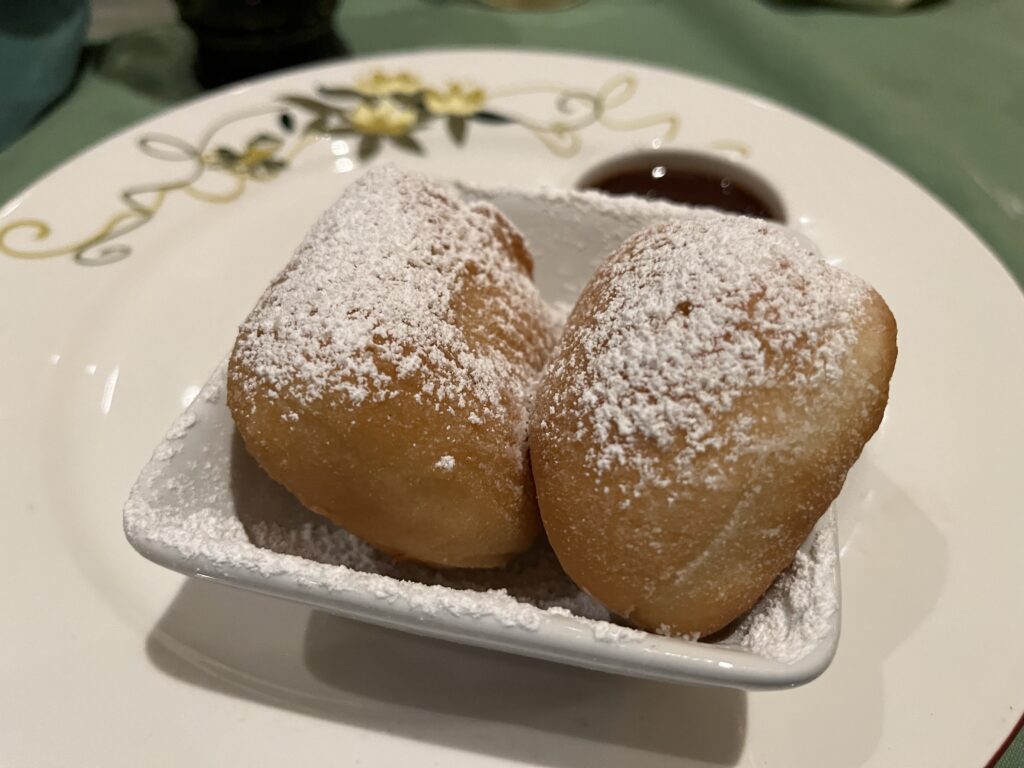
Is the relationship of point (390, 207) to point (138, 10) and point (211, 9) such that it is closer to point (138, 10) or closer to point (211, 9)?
point (211, 9)

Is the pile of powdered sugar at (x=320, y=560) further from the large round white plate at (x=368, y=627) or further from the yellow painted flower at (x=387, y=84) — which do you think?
the yellow painted flower at (x=387, y=84)

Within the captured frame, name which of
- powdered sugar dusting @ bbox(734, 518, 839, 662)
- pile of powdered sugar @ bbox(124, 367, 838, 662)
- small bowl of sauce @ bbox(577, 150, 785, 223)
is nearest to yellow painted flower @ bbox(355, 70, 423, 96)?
small bowl of sauce @ bbox(577, 150, 785, 223)

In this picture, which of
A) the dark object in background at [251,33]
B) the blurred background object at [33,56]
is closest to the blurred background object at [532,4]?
the dark object in background at [251,33]

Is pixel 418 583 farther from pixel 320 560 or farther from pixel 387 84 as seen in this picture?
pixel 387 84

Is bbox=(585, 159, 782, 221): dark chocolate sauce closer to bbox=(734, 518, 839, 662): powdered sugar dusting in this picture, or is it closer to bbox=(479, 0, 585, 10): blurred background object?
bbox=(734, 518, 839, 662): powdered sugar dusting

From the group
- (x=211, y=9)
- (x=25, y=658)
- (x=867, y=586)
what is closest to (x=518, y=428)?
(x=867, y=586)

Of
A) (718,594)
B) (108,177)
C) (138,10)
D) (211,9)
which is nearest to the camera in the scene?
(718,594)
